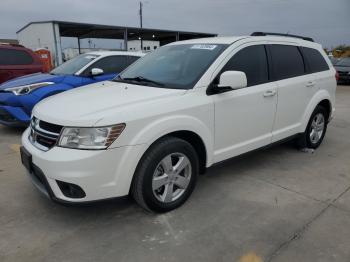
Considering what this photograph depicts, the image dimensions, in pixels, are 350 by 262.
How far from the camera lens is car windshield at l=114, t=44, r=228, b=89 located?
11.5ft

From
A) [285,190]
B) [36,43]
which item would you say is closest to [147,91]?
[285,190]

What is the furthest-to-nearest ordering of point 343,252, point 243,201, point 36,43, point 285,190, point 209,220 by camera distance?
1. point 36,43
2. point 285,190
3. point 243,201
4. point 209,220
5. point 343,252

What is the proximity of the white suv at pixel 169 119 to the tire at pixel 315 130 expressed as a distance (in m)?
0.22

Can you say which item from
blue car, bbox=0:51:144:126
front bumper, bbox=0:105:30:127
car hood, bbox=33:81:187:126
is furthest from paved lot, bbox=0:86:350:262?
blue car, bbox=0:51:144:126

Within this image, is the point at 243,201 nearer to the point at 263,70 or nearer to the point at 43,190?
the point at 263,70

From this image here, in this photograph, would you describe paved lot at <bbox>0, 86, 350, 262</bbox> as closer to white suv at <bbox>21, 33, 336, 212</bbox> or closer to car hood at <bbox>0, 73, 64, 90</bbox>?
white suv at <bbox>21, 33, 336, 212</bbox>

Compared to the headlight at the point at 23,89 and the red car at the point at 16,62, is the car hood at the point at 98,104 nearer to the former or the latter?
the headlight at the point at 23,89

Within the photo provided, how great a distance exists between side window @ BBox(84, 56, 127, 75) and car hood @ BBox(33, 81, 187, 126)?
347cm

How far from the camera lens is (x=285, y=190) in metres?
3.79

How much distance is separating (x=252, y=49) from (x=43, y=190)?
9.21 feet

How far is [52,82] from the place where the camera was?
6.31 metres

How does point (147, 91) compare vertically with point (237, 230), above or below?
above

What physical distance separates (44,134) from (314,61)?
3.99 meters

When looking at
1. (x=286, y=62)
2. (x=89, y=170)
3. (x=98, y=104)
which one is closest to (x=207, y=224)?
(x=89, y=170)
